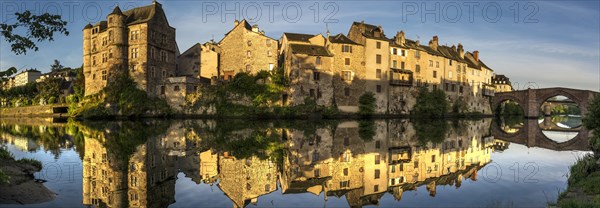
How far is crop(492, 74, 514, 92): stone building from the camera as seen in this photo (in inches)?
4884

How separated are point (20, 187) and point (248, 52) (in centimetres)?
4932

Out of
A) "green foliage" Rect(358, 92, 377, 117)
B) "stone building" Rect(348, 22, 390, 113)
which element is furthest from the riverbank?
"stone building" Rect(348, 22, 390, 113)

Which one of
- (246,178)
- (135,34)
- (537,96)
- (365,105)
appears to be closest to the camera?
(246,178)

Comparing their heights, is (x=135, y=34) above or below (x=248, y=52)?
above

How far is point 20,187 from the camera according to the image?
10047mm

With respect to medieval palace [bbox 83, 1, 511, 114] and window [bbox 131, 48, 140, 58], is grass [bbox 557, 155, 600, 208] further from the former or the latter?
window [bbox 131, 48, 140, 58]

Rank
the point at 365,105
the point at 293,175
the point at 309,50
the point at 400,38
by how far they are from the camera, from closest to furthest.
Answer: the point at 293,175, the point at 309,50, the point at 365,105, the point at 400,38

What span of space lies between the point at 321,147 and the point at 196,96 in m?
38.9

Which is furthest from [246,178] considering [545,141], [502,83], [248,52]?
[502,83]

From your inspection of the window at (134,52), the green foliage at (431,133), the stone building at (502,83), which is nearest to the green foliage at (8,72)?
the green foliage at (431,133)

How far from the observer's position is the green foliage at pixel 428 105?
63719 millimetres

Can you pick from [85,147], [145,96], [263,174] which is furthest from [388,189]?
[145,96]

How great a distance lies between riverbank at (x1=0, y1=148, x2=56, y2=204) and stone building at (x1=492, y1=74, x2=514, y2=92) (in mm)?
130497

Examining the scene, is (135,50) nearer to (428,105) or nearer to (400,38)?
(400,38)
